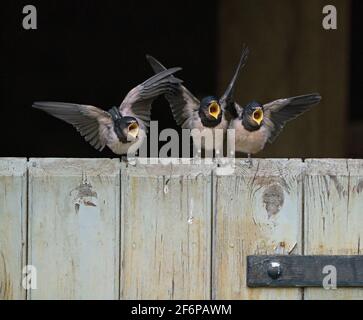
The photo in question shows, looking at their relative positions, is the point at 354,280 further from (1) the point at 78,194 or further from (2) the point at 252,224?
(1) the point at 78,194

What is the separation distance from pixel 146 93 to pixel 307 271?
1.62 feet

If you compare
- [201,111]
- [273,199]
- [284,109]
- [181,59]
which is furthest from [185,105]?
[181,59]

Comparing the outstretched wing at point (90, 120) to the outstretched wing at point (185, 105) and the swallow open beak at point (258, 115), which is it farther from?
the swallow open beak at point (258, 115)

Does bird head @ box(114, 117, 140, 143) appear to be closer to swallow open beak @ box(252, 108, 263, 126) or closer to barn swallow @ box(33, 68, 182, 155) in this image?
barn swallow @ box(33, 68, 182, 155)

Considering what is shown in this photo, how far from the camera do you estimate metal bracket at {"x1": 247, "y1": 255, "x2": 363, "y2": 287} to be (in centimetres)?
173

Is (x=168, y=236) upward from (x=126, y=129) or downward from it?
downward

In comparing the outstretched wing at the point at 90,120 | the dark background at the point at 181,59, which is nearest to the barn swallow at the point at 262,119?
the outstretched wing at the point at 90,120

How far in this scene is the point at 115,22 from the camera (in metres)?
4.77

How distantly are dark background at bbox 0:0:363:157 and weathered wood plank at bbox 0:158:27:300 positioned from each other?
2.47m

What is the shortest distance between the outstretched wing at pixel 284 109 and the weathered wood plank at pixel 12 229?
68 cm

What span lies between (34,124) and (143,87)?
299 cm

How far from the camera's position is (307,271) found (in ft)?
5.68

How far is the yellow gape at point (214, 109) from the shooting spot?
7.00 feet

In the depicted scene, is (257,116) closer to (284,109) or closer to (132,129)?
(284,109)
